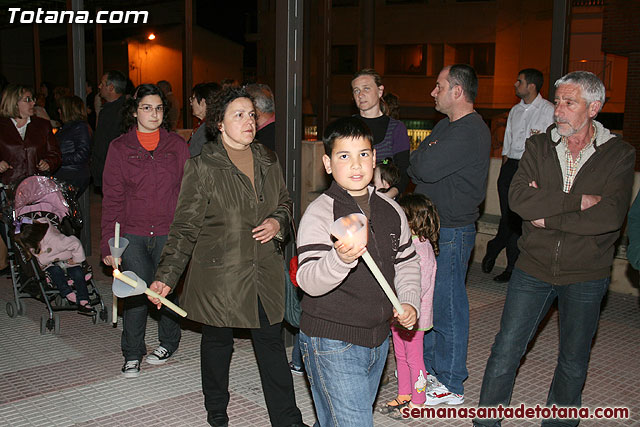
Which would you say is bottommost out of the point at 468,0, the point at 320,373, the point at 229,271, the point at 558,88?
the point at 320,373

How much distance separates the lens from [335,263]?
260 centimetres

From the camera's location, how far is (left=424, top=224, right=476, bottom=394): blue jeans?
4.53 m

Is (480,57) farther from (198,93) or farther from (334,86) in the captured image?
(198,93)

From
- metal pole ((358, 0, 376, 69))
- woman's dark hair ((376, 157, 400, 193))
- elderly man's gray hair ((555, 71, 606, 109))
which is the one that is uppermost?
metal pole ((358, 0, 376, 69))

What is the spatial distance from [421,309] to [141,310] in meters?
2.11

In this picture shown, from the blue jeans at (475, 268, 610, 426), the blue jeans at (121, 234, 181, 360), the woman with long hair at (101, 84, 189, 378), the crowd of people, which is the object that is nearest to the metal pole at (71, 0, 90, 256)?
the blue jeans at (121, 234, 181, 360)

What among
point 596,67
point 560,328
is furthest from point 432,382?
point 596,67

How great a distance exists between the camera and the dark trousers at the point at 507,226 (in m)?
7.65

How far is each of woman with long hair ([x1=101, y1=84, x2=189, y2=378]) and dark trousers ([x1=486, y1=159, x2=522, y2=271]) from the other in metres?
4.14

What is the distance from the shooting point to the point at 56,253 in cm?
606

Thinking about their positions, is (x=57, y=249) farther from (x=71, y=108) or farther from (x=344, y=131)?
(x=344, y=131)

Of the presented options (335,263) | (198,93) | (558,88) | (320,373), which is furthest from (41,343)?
(558,88)

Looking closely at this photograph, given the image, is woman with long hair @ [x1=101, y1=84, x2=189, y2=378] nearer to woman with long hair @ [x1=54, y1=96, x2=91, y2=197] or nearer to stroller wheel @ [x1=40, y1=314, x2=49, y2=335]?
stroller wheel @ [x1=40, y1=314, x2=49, y2=335]

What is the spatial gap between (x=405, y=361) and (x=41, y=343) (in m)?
3.24
